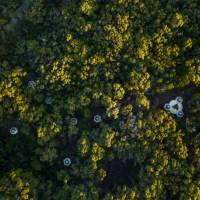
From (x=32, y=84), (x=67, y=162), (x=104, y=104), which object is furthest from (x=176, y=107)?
(x=32, y=84)

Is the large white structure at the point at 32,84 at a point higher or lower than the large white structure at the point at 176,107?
higher

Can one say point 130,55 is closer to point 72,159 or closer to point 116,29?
point 116,29

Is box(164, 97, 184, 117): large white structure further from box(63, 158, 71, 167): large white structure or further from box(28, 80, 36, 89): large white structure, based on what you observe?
box(28, 80, 36, 89): large white structure

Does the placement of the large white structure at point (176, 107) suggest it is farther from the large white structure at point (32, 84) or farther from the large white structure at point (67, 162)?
the large white structure at point (32, 84)

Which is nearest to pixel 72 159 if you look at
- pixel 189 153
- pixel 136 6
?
pixel 189 153

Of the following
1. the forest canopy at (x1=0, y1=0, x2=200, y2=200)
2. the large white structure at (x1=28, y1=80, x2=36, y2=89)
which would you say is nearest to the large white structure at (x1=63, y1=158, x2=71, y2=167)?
the forest canopy at (x1=0, y1=0, x2=200, y2=200)

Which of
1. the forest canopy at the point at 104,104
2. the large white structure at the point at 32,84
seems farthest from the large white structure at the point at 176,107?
the large white structure at the point at 32,84

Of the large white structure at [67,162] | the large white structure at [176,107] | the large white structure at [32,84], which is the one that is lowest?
the large white structure at [67,162]
